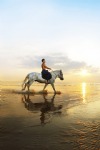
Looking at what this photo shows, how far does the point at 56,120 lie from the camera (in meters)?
9.52

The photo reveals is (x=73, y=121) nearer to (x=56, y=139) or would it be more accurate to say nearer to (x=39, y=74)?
(x=56, y=139)

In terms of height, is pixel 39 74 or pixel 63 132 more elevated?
pixel 39 74

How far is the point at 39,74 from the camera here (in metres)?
24.3

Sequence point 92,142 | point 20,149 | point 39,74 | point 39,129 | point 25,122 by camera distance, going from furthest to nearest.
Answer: point 39,74, point 25,122, point 39,129, point 92,142, point 20,149

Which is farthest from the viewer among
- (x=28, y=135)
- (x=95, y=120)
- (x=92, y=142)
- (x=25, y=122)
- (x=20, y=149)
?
(x=95, y=120)

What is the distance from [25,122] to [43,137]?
89.5 inches

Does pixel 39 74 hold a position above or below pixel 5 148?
above

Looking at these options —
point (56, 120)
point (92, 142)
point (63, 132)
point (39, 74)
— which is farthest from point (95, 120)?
point (39, 74)

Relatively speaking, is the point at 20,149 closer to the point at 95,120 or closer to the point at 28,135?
the point at 28,135

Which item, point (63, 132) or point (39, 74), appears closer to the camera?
point (63, 132)

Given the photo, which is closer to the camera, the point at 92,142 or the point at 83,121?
the point at 92,142

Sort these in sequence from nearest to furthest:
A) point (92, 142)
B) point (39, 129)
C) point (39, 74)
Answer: point (92, 142), point (39, 129), point (39, 74)

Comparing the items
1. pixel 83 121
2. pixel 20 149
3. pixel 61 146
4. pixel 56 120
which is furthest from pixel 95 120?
pixel 20 149

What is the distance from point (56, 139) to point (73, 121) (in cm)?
282
